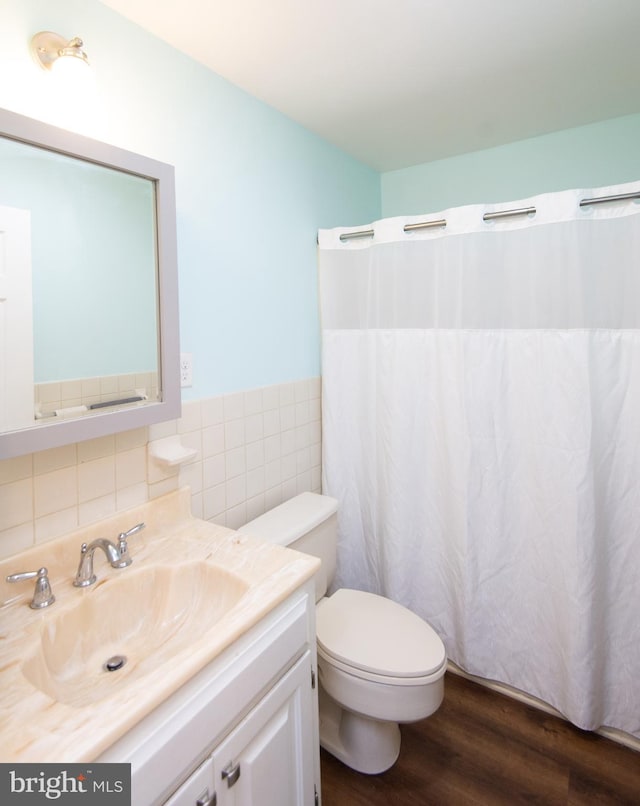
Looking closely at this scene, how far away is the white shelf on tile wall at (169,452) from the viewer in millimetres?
1269

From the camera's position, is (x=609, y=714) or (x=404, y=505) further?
(x=404, y=505)

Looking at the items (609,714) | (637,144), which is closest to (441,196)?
(637,144)

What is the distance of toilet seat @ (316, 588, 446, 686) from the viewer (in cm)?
130

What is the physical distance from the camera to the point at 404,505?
1.88 m

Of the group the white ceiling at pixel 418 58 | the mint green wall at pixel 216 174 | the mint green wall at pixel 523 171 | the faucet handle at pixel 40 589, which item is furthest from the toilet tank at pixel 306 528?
the mint green wall at pixel 523 171

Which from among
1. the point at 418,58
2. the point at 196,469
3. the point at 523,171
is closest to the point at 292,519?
the point at 196,469

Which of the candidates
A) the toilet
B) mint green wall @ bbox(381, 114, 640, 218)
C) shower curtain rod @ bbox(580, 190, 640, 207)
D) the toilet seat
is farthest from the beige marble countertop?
mint green wall @ bbox(381, 114, 640, 218)

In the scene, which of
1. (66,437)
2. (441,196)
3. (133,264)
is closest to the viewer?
(66,437)

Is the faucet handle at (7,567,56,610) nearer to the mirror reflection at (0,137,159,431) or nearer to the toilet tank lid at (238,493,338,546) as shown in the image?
the mirror reflection at (0,137,159,431)

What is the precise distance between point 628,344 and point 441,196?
1.31m

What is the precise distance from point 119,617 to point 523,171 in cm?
241

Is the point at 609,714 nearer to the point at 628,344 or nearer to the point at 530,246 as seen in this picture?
the point at 628,344

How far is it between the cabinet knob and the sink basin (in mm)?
240

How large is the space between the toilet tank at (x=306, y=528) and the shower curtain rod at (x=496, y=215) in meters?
1.14
